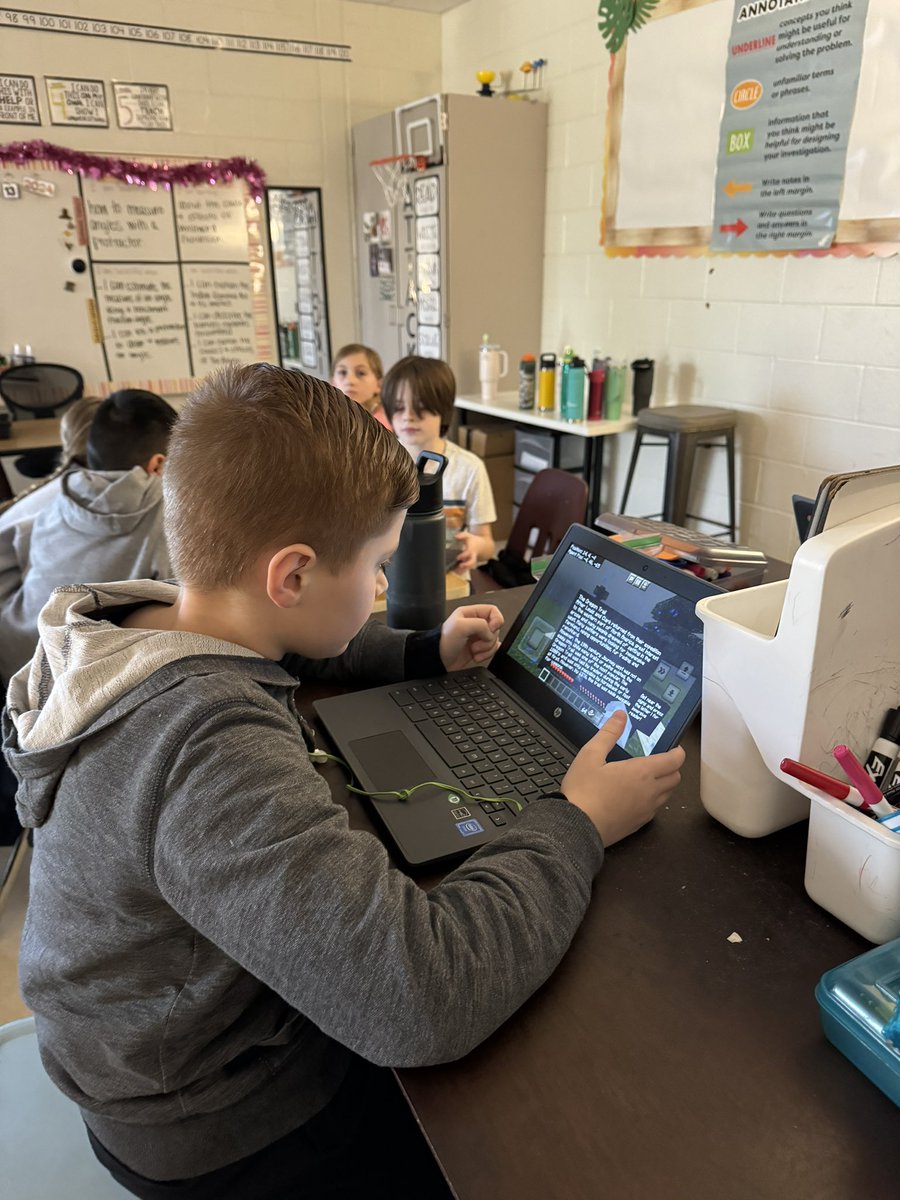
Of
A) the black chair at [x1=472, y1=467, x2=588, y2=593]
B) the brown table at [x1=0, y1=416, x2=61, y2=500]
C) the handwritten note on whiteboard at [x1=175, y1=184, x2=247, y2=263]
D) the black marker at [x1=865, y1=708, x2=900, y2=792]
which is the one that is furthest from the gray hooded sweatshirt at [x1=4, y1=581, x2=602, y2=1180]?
the handwritten note on whiteboard at [x1=175, y1=184, x2=247, y2=263]

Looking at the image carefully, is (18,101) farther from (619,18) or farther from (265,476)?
(265,476)

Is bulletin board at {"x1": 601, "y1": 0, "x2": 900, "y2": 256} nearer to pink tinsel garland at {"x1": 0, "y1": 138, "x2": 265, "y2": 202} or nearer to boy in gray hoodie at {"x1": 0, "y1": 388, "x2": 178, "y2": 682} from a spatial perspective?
pink tinsel garland at {"x1": 0, "y1": 138, "x2": 265, "y2": 202}

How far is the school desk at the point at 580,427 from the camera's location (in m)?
3.27

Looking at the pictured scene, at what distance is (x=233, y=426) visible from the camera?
69 cm

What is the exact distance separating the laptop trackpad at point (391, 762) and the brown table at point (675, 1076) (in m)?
0.23

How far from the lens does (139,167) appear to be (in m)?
4.02

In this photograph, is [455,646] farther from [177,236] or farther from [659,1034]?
Result: [177,236]

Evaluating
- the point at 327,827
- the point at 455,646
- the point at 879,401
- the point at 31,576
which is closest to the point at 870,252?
the point at 879,401

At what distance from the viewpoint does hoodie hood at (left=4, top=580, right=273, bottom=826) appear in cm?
63

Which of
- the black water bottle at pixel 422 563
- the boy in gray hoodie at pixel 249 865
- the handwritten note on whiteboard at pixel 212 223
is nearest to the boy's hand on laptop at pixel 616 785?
the boy in gray hoodie at pixel 249 865

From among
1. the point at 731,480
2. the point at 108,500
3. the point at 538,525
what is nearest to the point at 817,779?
the point at 108,500

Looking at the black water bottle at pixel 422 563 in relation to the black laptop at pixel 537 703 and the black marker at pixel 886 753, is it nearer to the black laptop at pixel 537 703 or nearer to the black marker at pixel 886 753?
the black laptop at pixel 537 703

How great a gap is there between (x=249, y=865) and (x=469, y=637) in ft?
1.79

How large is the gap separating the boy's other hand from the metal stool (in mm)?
2117
